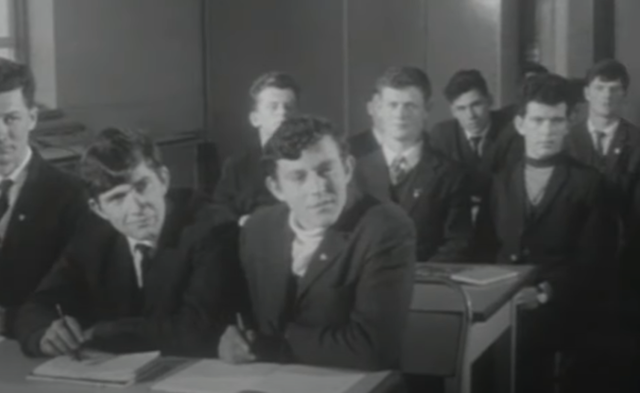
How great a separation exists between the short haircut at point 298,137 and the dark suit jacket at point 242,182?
586mm

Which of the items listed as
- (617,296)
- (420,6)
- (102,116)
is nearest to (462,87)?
(420,6)

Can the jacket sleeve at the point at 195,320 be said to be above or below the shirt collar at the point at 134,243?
below

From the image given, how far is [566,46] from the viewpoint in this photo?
10.6ft

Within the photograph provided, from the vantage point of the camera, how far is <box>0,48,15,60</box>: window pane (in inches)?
119

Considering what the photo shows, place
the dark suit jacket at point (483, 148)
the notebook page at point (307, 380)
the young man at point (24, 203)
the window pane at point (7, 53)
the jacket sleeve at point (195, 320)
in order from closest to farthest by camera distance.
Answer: the notebook page at point (307, 380)
the jacket sleeve at point (195, 320)
the young man at point (24, 203)
the window pane at point (7, 53)
the dark suit jacket at point (483, 148)

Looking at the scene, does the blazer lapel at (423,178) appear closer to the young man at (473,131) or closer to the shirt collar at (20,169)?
the young man at (473,131)

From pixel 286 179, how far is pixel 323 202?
10 centimetres

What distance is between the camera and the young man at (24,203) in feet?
9.37

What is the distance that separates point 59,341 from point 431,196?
121 centimetres

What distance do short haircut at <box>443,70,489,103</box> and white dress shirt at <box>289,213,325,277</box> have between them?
82 cm

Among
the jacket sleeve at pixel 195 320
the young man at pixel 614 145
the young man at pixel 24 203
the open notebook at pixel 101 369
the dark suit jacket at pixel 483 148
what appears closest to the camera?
the open notebook at pixel 101 369

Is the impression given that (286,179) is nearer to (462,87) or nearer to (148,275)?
(148,275)

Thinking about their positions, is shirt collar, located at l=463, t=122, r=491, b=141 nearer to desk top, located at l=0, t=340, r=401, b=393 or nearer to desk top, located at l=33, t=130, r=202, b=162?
desk top, located at l=33, t=130, r=202, b=162

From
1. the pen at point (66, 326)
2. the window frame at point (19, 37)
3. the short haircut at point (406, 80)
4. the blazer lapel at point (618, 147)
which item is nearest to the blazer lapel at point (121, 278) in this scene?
the pen at point (66, 326)
